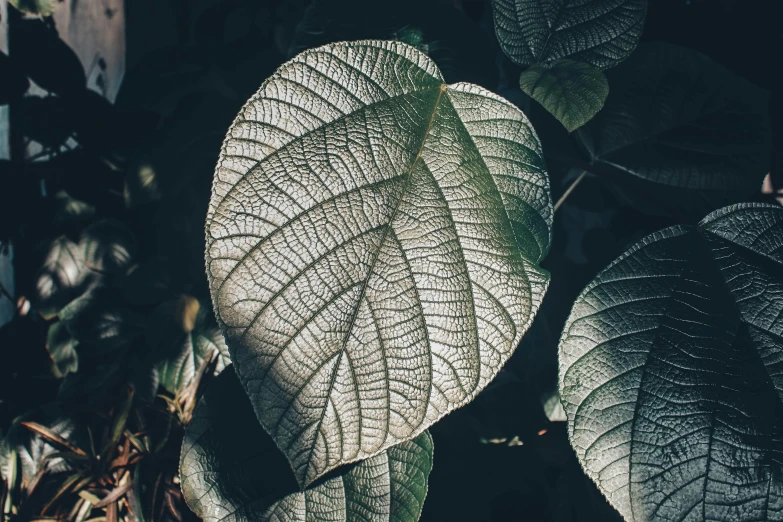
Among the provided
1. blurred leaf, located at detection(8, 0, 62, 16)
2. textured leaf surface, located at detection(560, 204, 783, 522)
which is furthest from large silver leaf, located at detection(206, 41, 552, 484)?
blurred leaf, located at detection(8, 0, 62, 16)

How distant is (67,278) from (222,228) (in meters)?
1.06

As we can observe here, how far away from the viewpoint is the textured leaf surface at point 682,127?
726mm

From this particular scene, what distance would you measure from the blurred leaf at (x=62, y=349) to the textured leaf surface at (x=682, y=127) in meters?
1.28

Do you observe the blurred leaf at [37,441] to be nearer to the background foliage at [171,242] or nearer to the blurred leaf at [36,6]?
the background foliage at [171,242]

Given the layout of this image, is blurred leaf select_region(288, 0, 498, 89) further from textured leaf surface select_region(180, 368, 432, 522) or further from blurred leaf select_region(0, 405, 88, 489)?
blurred leaf select_region(0, 405, 88, 489)

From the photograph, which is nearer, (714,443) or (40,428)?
(714,443)

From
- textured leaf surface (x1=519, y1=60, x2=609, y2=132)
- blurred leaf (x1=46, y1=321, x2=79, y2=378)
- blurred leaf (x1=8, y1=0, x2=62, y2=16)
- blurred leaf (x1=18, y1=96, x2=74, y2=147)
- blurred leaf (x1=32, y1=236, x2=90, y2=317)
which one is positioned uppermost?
textured leaf surface (x1=519, y1=60, x2=609, y2=132)

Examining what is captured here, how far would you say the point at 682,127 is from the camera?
75 centimetres

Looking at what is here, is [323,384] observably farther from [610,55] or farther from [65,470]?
[65,470]

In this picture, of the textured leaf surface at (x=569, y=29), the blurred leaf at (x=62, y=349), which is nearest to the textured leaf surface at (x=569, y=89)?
the textured leaf surface at (x=569, y=29)

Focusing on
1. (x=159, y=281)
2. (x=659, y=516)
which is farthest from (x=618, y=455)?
(x=159, y=281)

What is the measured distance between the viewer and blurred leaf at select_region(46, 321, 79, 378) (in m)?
1.26

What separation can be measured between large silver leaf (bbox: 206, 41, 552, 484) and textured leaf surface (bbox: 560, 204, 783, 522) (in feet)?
0.45

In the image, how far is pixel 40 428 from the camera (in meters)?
1.08
